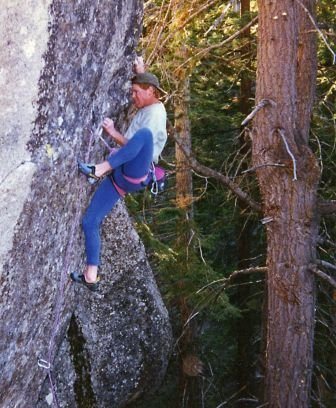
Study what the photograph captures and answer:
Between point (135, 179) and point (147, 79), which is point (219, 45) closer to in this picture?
point (147, 79)

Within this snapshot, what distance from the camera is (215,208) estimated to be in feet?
45.1

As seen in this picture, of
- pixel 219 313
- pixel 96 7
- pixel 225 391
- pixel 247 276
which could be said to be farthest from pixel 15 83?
pixel 225 391

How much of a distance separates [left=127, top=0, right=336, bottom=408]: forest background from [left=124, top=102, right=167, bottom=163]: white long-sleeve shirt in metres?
2.76

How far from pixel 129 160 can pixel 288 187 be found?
309 cm

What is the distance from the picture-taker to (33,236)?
5.55 meters

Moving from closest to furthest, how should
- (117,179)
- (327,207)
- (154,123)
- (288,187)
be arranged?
1. (154,123)
2. (117,179)
3. (288,187)
4. (327,207)

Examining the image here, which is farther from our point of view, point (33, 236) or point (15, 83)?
point (33, 236)

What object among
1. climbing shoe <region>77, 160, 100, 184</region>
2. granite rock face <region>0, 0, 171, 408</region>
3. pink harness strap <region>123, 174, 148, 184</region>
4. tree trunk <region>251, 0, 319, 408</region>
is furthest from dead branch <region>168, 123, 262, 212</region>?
climbing shoe <region>77, 160, 100, 184</region>

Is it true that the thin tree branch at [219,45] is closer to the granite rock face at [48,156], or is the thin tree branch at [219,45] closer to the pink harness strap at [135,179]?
the granite rock face at [48,156]

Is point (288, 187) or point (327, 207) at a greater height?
point (288, 187)

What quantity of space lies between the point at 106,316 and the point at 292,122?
345 centimetres

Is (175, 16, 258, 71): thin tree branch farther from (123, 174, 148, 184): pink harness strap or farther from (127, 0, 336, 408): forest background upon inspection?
(123, 174, 148, 184): pink harness strap

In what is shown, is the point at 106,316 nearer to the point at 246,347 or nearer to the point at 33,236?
the point at 33,236

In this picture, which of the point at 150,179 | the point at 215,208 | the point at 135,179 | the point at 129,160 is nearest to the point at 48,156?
the point at 129,160
